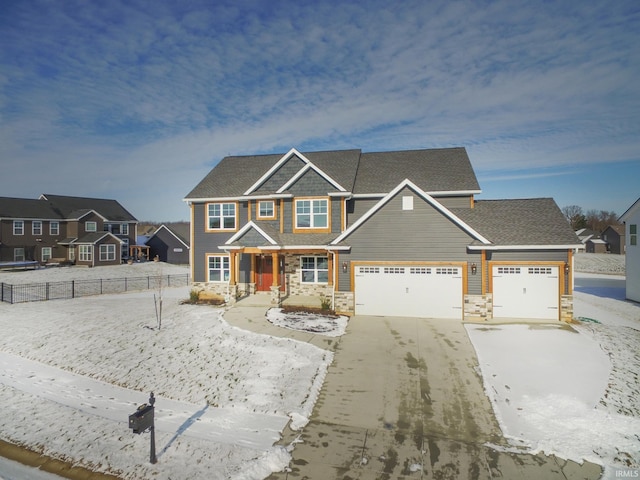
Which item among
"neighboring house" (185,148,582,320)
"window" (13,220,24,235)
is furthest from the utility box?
"window" (13,220,24,235)

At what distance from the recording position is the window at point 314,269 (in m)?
20.0

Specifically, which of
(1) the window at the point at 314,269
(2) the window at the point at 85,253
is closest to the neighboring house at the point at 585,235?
(1) the window at the point at 314,269

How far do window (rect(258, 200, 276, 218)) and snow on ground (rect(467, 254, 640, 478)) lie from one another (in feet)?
38.1

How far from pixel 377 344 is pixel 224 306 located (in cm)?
902

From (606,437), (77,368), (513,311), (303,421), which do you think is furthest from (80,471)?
(513,311)

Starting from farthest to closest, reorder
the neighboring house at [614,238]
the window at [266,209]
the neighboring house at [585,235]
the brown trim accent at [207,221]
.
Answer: the neighboring house at [585,235]
the neighboring house at [614,238]
the brown trim accent at [207,221]
the window at [266,209]

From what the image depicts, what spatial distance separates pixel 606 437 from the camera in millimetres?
7242

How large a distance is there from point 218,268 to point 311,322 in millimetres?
8267

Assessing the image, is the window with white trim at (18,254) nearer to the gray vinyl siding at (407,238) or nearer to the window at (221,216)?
the window at (221,216)

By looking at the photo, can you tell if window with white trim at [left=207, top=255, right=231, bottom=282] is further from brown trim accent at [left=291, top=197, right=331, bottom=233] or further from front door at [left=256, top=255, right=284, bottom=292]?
brown trim accent at [left=291, top=197, right=331, bottom=233]

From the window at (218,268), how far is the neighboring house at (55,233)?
89.6ft

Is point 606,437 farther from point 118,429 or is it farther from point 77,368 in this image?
point 77,368

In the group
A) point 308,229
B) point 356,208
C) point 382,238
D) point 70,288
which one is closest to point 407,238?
point 382,238

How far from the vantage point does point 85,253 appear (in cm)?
4128
